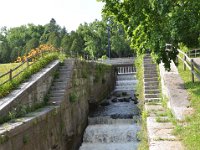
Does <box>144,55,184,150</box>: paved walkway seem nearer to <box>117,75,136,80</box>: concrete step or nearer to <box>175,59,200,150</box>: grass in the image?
<box>175,59,200,150</box>: grass

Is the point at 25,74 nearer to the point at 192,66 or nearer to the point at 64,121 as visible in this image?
the point at 64,121

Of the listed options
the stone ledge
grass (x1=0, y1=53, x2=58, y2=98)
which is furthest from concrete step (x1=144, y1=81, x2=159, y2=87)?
grass (x1=0, y1=53, x2=58, y2=98)

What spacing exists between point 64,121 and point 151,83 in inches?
203

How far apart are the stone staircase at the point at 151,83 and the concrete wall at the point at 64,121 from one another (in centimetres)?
361

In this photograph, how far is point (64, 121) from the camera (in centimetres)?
1645

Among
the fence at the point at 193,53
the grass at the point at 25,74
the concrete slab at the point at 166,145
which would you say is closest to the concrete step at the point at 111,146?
the grass at the point at 25,74

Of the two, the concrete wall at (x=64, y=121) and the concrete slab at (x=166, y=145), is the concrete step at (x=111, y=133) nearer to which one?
the concrete wall at (x=64, y=121)

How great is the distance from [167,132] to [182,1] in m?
7.20

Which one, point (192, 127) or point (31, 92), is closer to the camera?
point (192, 127)

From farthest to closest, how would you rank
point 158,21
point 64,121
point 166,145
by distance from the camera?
point 64,121 → point 158,21 → point 166,145

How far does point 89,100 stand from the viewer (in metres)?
22.8

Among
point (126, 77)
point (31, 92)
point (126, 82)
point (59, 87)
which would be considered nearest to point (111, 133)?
point (59, 87)

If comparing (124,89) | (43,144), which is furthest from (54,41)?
(43,144)

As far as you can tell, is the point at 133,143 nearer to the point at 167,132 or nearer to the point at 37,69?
the point at 37,69
